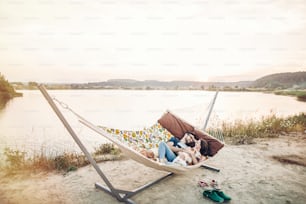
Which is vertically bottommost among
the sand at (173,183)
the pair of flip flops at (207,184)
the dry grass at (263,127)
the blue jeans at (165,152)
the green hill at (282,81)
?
the sand at (173,183)

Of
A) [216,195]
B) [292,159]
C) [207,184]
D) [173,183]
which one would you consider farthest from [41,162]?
[292,159]

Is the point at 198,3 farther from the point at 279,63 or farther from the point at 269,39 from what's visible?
the point at 279,63

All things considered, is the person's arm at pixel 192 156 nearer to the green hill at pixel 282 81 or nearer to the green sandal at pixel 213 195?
the green sandal at pixel 213 195

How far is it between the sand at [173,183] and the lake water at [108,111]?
606mm

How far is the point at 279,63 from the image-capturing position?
13.4ft

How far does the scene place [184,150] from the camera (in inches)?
92.4

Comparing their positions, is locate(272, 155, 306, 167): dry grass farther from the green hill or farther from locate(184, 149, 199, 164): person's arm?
the green hill

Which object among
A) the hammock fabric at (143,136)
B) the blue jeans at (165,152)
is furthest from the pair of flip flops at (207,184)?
the hammock fabric at (143,136)

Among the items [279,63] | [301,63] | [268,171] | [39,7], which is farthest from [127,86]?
[301,63]

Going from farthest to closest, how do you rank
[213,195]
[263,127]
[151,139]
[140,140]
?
[263,127] < [151,139] < [140,140] < [213,195]

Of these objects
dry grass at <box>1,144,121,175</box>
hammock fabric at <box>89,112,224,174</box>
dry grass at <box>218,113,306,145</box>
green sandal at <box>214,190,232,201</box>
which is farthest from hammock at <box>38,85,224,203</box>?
dry grass at <box>218,113,306,145</box>

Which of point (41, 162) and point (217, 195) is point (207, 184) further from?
point (41, 162)

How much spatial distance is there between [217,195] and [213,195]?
0.12ft

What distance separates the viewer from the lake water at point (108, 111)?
3.31 meters
